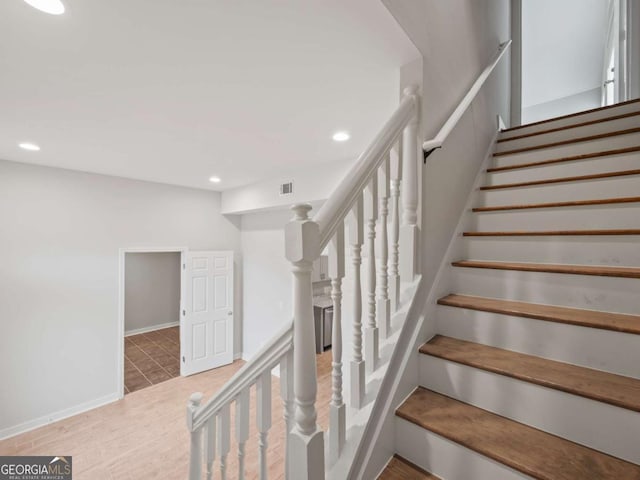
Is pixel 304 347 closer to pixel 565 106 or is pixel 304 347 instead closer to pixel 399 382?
pixel 399 382

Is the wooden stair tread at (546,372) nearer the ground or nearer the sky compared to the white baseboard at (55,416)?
nearer the sky

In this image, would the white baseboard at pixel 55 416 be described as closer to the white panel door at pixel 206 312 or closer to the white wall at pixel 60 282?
the white wall at pixel 60 282

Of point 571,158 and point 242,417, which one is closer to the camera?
point 242,417

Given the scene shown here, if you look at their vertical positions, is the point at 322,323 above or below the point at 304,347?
below

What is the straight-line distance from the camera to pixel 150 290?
6410mm

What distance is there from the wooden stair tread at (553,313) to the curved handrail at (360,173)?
2.68 ft

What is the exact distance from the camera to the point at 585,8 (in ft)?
11.4

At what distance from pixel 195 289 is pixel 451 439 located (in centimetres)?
419

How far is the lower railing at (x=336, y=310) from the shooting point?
79 centimetres

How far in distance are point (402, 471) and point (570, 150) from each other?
2317mm

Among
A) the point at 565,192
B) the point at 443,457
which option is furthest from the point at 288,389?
the point at 565,192

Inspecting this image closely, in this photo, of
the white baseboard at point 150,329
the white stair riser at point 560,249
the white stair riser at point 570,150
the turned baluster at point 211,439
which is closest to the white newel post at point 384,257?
the white stair riser at point 560,249

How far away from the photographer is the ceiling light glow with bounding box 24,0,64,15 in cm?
105

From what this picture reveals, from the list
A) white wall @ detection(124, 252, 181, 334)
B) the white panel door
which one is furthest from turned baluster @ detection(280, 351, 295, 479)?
white wall @ detection(124, 252, 181, 334)
